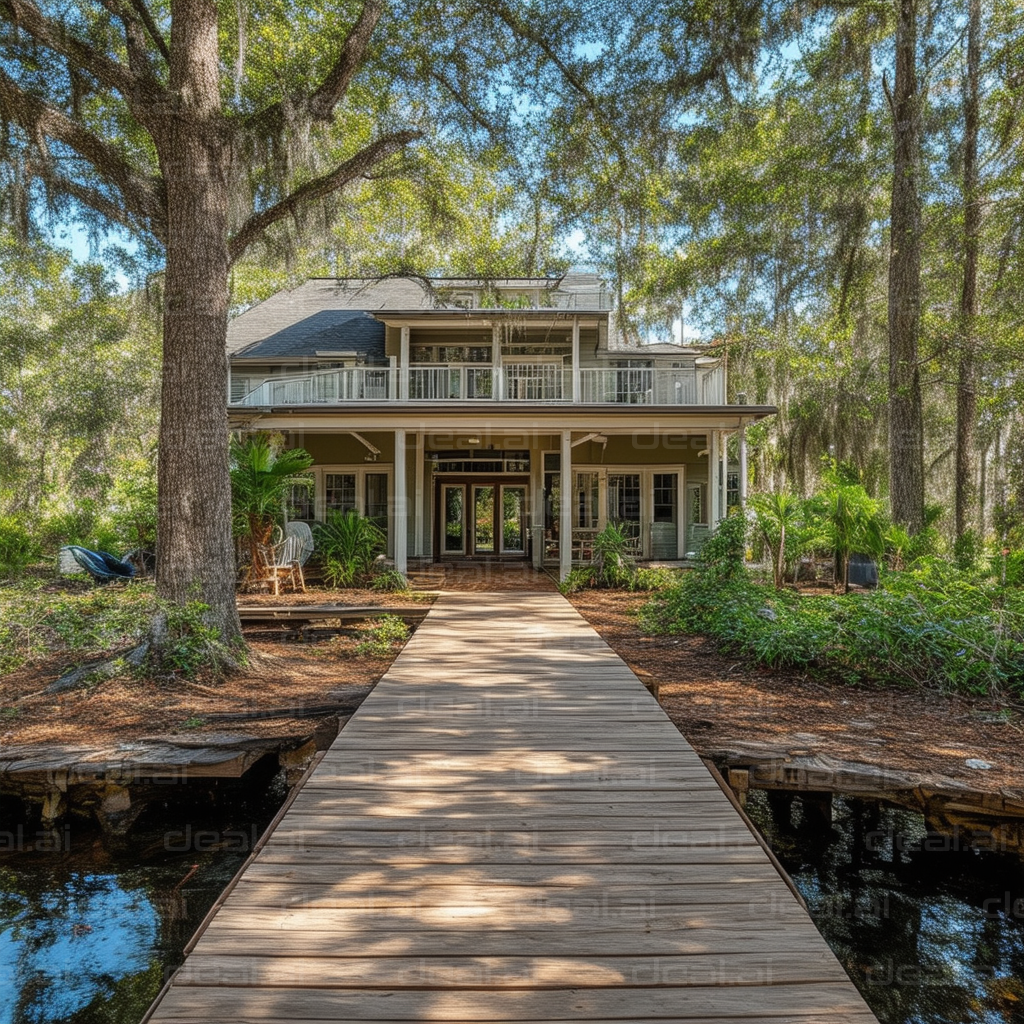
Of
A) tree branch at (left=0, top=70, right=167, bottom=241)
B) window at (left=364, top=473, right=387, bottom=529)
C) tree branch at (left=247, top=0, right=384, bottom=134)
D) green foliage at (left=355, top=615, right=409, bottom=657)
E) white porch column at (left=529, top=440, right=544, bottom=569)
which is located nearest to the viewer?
tree branch at (left=0, top=70, right=167, bottom=241)

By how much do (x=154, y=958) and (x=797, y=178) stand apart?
13977mm

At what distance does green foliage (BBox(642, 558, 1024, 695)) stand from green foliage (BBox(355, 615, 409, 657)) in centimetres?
388

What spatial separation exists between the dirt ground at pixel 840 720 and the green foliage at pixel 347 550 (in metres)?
6.79

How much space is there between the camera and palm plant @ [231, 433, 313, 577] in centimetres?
1118

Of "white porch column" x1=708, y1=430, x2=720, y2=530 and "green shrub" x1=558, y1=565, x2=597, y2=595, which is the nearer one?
"green shrub" x1=558, y1=565, x2=597, y2=595

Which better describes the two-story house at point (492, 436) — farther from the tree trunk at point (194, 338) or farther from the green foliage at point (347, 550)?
the tree trunk at point (194, 338)

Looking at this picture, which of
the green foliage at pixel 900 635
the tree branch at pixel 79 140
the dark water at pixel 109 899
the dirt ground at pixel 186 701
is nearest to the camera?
the dark water at pixel 109 899

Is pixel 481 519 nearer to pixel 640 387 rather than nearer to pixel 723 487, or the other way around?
pixel 640 387

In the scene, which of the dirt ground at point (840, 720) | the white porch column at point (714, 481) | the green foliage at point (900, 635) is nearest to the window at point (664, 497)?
the white porch column at point (714, 481)

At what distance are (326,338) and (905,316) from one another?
1279 centimetres

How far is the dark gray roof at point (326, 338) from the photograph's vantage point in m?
16.7

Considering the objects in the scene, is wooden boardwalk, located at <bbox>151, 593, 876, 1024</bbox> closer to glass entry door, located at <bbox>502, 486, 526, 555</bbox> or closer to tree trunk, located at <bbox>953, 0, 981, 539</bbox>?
tree trunk, located at <bbox>953, 0, 981, 539</bbox>

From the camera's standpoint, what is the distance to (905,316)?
11570 mm

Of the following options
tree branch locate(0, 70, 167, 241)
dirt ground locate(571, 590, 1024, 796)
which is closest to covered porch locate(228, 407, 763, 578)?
tree branch locate(0, 70, 167, 241)
